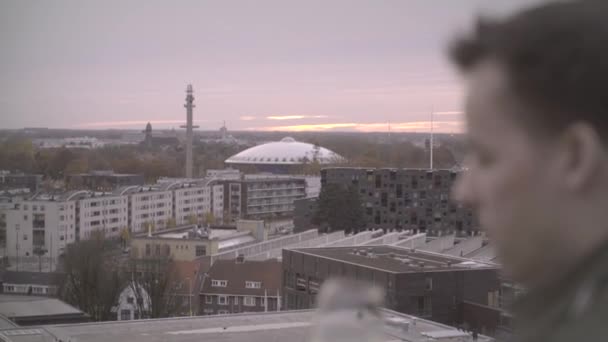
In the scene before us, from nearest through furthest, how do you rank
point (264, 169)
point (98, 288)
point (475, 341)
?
point (475, 341), point (98, 288), point (264, 169)

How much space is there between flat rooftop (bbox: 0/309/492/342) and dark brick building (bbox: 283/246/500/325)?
0.83 meters

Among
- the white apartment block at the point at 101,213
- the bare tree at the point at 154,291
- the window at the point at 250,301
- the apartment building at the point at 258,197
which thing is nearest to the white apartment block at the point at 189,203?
Answer: the apartment building at the point at 258,197

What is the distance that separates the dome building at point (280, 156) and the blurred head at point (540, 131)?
24.7 metres

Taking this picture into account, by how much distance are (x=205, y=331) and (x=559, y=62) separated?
17.3ft

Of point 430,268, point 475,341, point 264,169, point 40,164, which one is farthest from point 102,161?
point 475,341

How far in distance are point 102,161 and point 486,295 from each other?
15.9 m

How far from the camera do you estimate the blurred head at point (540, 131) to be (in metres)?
0.23

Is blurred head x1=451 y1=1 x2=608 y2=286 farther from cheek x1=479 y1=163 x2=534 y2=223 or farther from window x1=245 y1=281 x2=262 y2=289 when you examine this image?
window x1=245 y1=281 x2=262 y2=289

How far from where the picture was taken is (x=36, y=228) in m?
12.3

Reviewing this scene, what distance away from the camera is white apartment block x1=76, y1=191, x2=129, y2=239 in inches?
511

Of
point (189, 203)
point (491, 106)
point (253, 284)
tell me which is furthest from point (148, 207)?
point (491, 106)

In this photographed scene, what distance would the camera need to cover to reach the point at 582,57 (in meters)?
0.23

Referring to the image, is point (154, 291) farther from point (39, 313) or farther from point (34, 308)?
point (39, 313)

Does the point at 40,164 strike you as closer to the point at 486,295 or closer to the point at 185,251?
the point at 185,251
